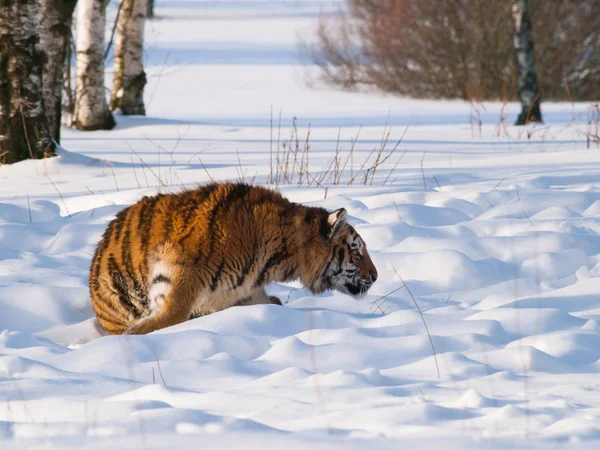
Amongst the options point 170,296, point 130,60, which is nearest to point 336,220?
point 170,296

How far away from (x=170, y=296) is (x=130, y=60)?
10175 millimetres

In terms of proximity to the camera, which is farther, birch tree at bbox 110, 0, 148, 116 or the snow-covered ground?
birch tree at bbox 110, 0, 148, 116

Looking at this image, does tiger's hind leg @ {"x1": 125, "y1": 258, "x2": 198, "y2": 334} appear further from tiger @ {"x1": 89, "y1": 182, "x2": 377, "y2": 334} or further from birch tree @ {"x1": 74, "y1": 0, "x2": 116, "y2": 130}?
birch tree @ {"x1": 74, "y1": 0, "x2": 116, "y2": 130}

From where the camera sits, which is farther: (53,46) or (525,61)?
(525,61)

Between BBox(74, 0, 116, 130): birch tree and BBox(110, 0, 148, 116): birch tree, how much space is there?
1.19m

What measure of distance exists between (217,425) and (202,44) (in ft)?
104

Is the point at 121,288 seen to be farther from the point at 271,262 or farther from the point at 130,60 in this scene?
the point at 130,60

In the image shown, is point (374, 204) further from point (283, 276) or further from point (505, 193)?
point (283, 276)

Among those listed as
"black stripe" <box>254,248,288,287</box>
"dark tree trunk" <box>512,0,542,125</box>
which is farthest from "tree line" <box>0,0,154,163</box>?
"dark tree trunk" <box>512,0,542,125</box>

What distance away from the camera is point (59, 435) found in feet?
8.50

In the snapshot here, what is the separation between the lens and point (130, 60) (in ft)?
44.7

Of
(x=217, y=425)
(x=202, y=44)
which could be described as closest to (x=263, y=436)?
(x=217, y=425)

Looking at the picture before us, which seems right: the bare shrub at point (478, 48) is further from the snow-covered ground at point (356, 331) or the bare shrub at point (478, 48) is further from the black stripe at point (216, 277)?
the black stripe at point (216, 277)

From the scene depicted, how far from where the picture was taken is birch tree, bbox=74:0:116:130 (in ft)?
39.2
